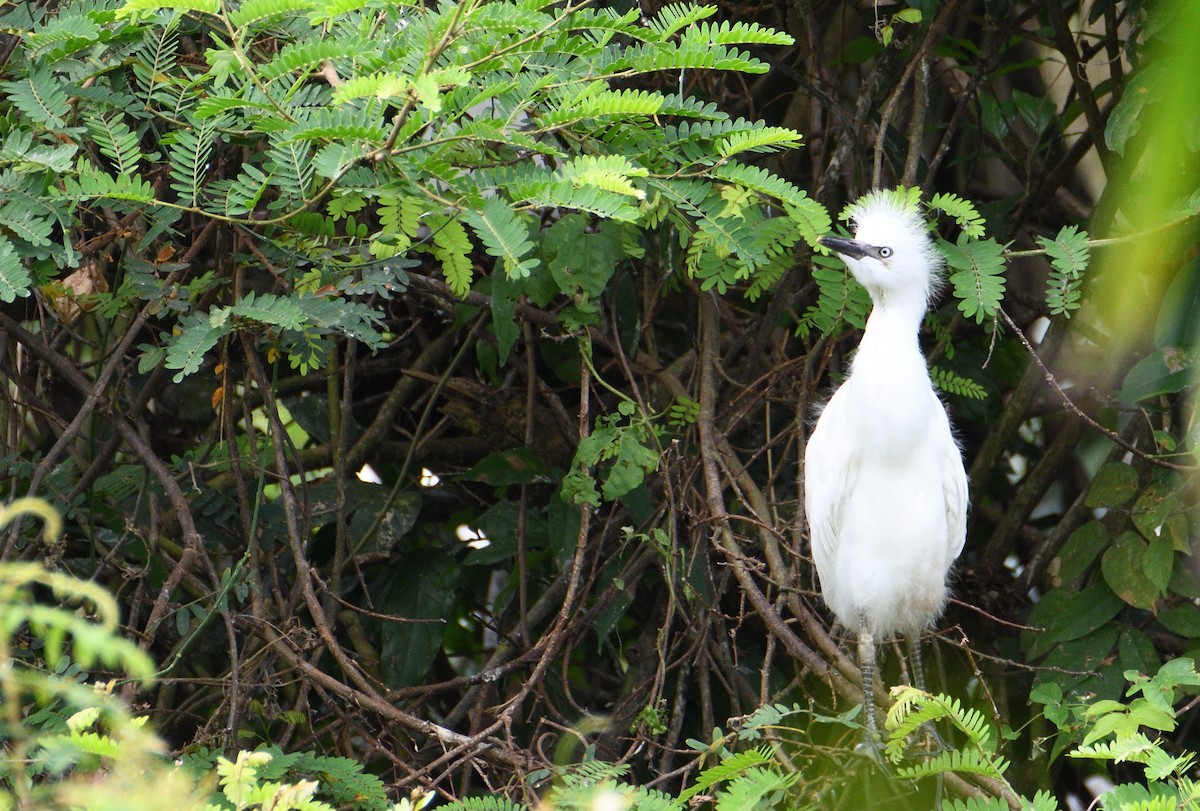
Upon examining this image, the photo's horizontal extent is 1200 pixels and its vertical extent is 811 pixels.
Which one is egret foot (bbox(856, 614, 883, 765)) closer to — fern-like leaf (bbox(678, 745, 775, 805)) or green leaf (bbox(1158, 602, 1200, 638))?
fern-like leaf (bbox(678, 745, 775, 805))

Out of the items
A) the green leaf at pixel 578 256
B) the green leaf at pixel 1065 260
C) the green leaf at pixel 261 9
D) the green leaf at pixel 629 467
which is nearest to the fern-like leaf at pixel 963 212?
the green leaf at pixel 1065 260

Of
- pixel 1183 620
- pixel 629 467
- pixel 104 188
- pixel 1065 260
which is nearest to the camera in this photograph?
pixel 104 188

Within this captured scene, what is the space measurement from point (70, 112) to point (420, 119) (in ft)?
2.84

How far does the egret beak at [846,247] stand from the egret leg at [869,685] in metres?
0.88

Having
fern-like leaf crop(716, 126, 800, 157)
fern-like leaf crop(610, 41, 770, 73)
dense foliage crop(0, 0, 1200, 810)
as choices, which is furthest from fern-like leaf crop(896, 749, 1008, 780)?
fern-like leaf crop(610, 41, 770, 73)

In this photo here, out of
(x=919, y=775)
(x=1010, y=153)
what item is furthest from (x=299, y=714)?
(x=1010, y=153)

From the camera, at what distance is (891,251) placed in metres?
2.51

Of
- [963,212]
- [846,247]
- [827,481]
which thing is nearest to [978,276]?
[963,212]

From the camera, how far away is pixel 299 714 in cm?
247

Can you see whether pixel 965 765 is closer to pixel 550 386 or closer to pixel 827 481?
pixel 827 481

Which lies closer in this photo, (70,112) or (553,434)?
(70,112)

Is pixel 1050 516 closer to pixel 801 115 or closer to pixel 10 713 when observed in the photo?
pixel 801 115

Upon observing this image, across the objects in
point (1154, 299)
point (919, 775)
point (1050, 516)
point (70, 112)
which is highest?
point (70, 112)

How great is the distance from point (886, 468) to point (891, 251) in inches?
20.0
